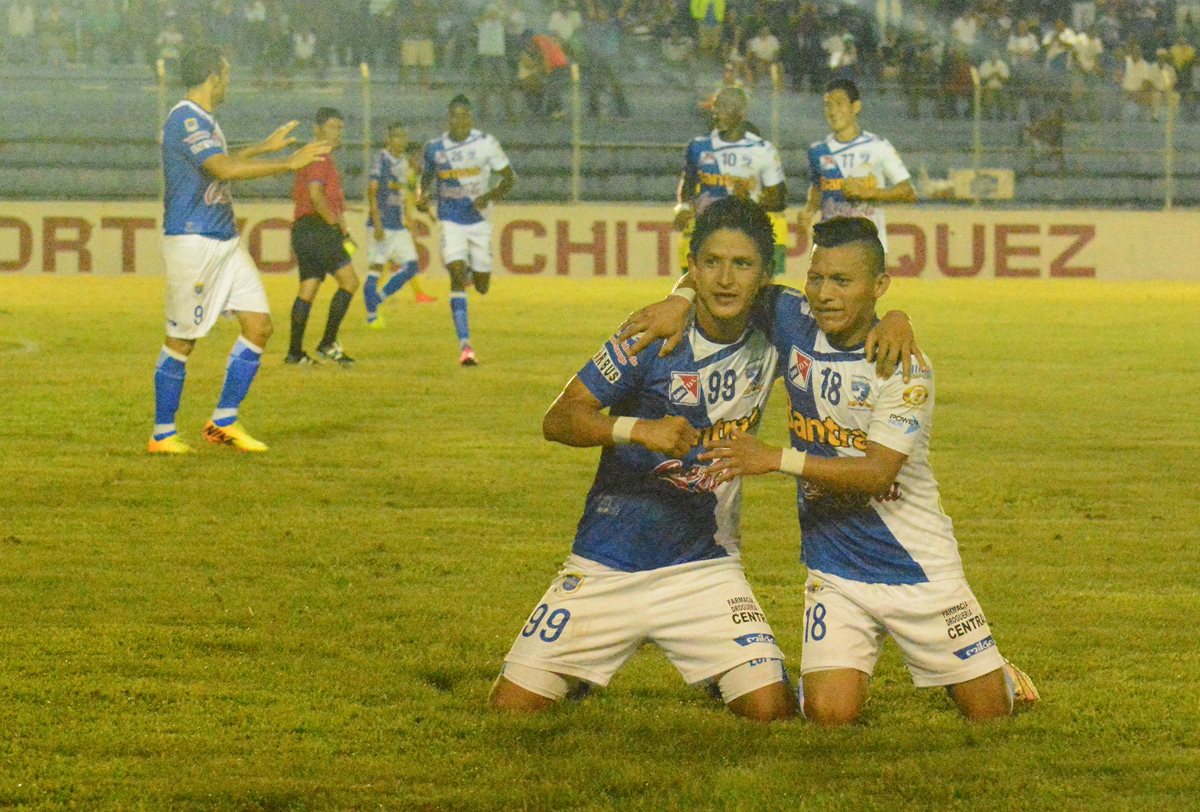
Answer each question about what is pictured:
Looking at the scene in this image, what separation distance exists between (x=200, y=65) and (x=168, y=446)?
1.98 metres

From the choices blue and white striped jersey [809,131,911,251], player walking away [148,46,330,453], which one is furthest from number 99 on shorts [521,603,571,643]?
blue and white striped jersey [809,131,911,251]

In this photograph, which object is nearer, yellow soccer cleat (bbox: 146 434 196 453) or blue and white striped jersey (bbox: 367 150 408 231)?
yellow soccer cleat (bbox: 146 434 196 453)

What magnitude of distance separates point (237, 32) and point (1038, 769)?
27.4m

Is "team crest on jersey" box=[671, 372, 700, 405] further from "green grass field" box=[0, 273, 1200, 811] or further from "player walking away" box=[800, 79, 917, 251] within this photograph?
"player walking away" box=[800, 79, 917, 251]

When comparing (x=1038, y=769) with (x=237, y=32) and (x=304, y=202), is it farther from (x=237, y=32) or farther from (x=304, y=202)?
(x=237, y=32)

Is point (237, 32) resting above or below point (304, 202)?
above

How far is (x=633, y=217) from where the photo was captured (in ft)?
86.4

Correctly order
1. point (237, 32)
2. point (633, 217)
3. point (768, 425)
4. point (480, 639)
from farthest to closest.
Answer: point (237, 32) < point (633, 217) < point (768, 425) < point (480, 639)

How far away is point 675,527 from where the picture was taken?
488 cm

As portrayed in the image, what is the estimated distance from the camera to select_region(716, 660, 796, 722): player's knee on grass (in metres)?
4.67

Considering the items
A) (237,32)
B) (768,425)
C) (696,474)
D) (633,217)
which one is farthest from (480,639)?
(237,32)

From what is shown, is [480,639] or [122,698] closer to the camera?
[122,698]

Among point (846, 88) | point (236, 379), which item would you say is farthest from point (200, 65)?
point (846, 88)

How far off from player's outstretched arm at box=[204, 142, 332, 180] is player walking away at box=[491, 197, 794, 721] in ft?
14.4
